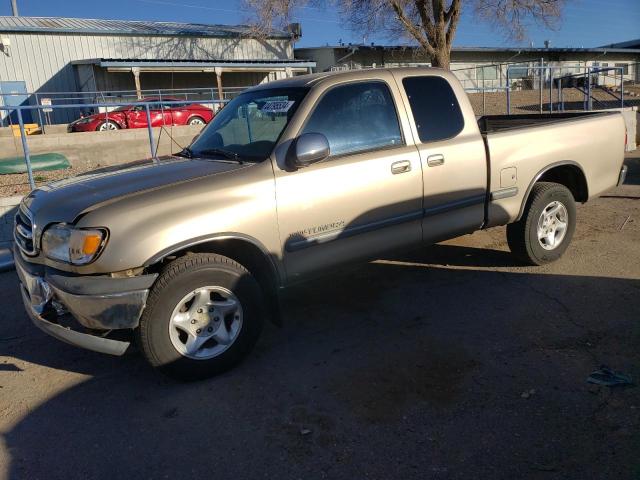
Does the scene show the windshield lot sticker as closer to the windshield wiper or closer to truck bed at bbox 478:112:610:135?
the windshield wiper

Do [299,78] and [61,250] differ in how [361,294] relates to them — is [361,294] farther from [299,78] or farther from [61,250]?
[61,250]

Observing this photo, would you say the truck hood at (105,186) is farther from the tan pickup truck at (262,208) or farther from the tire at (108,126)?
the tire at (108,126)

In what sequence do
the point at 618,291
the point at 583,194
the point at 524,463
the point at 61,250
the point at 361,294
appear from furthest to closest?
the point at 583,194 < the point at 361,294 < the point at 618,291 < the point at 61,250 < the point at 524,463

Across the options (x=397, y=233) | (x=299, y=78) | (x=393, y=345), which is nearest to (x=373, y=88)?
(x=299, y=78)

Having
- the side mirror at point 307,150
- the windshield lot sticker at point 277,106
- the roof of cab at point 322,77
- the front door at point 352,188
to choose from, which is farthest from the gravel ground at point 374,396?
the roof of cab at point 322,77

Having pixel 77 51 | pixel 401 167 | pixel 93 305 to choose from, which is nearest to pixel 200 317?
pixel 93 305

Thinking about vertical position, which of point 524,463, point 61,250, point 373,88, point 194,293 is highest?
point 373,88

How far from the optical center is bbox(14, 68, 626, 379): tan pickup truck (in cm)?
335

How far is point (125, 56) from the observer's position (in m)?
31.0

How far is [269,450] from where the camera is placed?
2.96 metres

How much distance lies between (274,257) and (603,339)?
2343 millimetres

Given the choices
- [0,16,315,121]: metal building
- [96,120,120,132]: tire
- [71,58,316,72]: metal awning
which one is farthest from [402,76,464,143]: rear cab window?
[71,58,316,72]: metal awning

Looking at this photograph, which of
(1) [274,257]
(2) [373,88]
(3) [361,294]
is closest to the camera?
(1) [274,257]

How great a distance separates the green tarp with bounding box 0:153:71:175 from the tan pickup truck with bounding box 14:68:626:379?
30.5 feet
